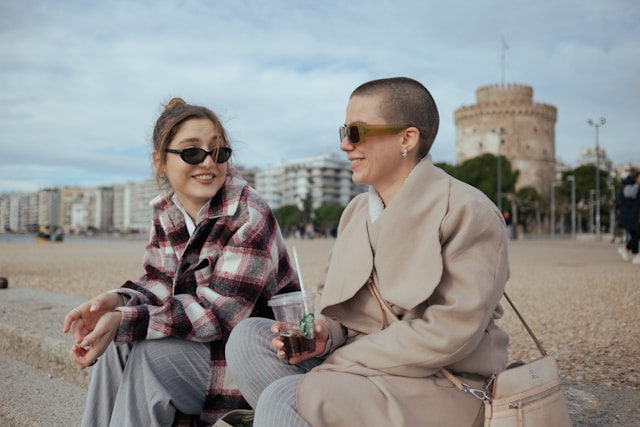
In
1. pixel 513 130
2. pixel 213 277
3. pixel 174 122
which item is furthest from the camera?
pixel 513 130

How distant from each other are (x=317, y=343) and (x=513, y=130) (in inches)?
2228

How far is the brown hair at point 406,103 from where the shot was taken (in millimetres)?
1558

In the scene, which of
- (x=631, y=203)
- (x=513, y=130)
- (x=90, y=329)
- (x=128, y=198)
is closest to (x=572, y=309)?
(x=90, y=329)

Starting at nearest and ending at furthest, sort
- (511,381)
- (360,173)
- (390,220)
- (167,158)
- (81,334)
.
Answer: (511,381)
(390,220)
(360,173)
(81,334)
(167,158)

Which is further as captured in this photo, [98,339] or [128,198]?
[128,198]

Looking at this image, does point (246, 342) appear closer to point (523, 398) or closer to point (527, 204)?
point (523, 398)

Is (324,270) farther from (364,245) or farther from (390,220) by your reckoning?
(390,220)

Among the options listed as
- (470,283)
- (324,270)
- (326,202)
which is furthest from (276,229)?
(326,202)

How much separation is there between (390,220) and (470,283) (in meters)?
0.25

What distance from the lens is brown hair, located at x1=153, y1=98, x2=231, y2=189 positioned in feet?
6.92

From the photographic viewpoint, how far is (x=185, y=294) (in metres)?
1.97

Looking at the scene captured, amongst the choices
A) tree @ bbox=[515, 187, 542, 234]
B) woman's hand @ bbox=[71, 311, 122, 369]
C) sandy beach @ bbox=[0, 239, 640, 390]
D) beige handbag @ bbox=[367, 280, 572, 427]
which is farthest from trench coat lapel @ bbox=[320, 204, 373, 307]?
tree @ bbox=[515, 187, 542, 234]

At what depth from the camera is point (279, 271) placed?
2.20 m

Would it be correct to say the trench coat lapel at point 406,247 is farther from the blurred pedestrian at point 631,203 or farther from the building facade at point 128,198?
the building facade at point 128,198
